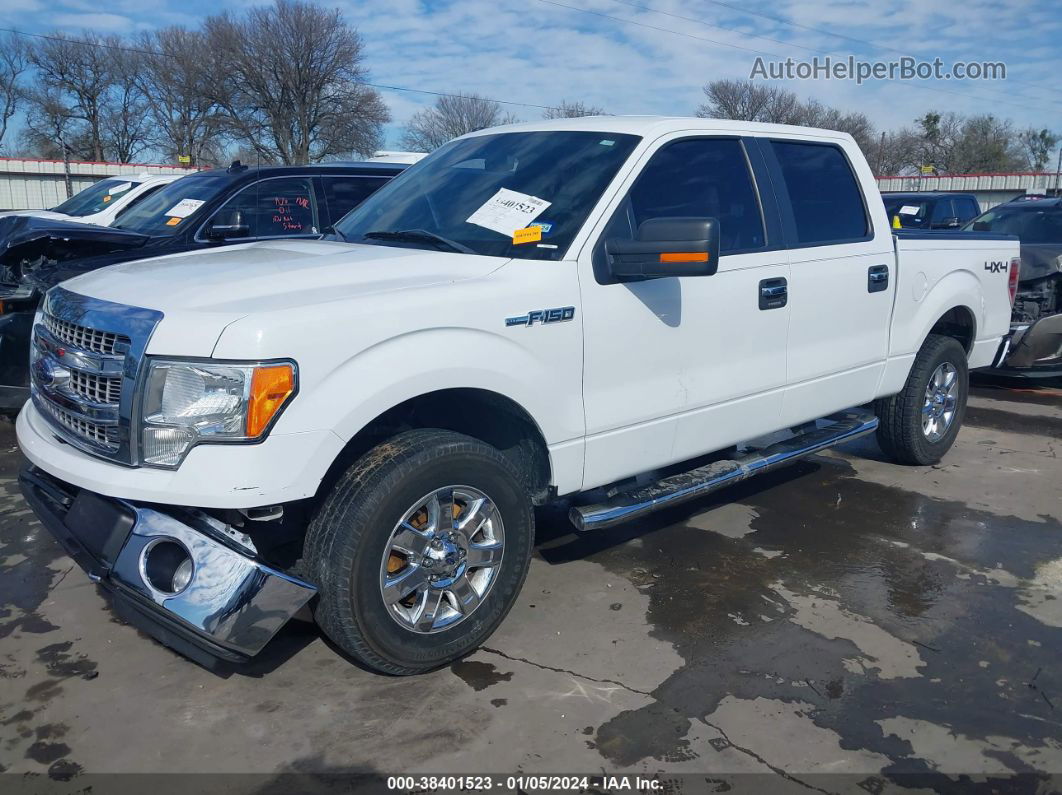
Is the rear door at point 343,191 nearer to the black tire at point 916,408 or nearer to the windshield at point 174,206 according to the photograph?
the windshield at point 174,206

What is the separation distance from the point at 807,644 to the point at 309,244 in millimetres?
2745

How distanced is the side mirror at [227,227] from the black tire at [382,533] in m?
4.25

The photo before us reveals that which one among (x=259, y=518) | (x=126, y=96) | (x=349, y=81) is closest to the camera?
(x=259, y=518)

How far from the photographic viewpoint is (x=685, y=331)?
3930 mm

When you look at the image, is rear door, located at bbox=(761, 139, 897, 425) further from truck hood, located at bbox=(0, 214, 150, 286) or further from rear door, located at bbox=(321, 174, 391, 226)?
truck hood, located at bbox=(0, 214, 150, 286)

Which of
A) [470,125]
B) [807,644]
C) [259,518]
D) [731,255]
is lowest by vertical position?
[807,644]

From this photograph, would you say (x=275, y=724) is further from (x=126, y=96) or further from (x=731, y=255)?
(x=126, y=96)

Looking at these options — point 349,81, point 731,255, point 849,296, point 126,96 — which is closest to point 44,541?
point 731,255

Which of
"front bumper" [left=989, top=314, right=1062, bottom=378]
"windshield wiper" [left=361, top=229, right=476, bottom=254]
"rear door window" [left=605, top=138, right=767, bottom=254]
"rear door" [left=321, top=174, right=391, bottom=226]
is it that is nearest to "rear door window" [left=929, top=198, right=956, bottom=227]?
"front bumper" [left=989, top=314, right=1062, bottom=378]

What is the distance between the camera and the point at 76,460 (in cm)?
309

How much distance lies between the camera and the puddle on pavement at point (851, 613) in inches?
123

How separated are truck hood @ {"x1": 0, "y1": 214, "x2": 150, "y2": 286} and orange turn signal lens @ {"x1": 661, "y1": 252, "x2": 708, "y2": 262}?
456cm

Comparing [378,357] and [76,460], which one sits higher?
[378,357]

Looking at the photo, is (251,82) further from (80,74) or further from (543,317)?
(543,317)
